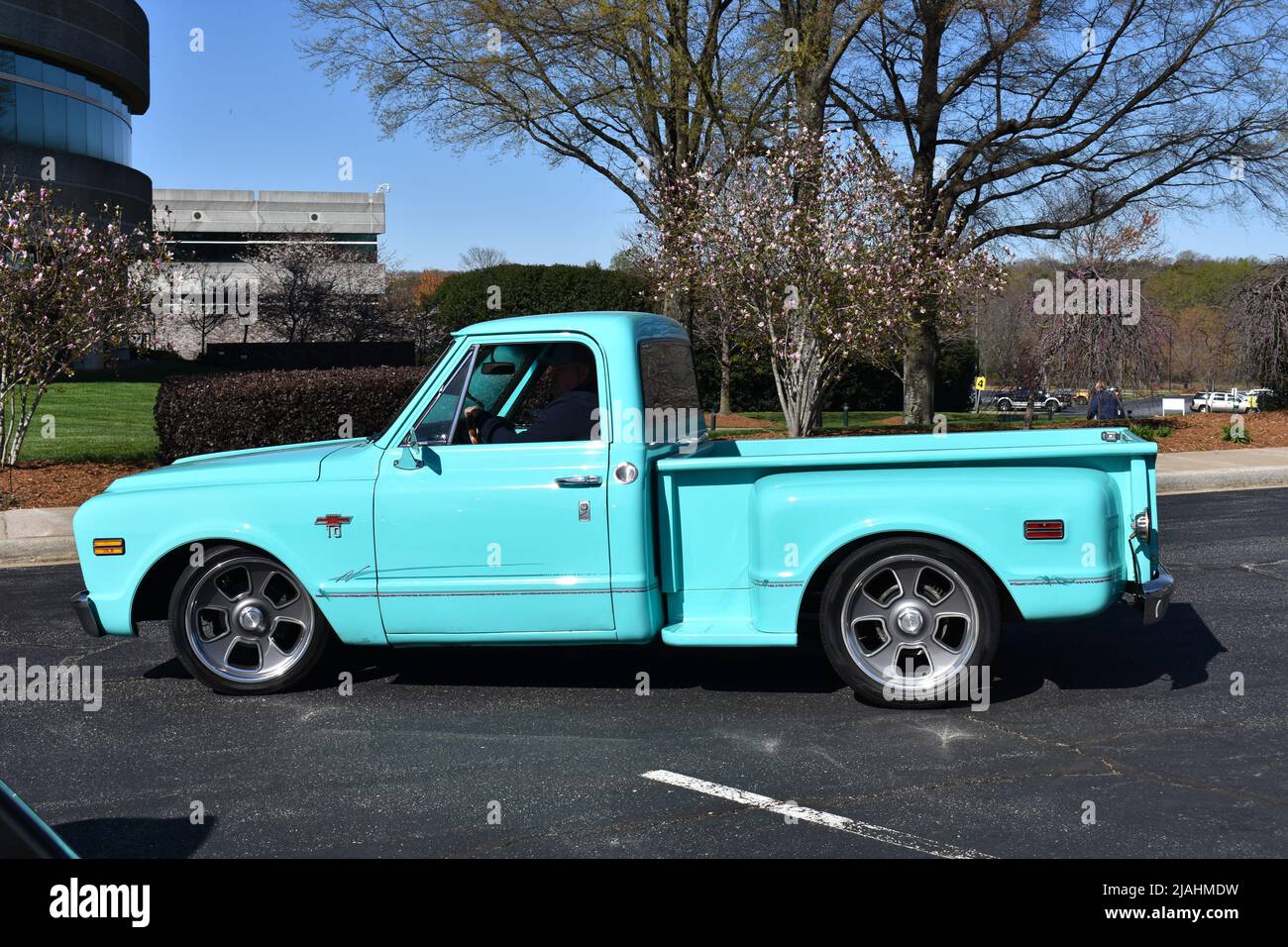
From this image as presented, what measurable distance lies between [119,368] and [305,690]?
3648cm

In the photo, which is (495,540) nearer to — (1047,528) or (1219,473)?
(1047,528)

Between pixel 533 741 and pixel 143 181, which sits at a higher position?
pixel 143 181

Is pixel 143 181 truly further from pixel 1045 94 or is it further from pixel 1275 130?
pixel 1275 130

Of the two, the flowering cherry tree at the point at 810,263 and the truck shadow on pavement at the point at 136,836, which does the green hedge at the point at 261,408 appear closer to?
the flowering cherry tree at the point at 810,263

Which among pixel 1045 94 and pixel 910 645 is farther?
pixel 1045 94

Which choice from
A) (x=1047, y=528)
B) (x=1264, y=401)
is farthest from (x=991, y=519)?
(x=1264, y=401)

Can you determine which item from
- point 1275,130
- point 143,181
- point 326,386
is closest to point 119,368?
point 143,181

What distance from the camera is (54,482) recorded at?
1534 cm

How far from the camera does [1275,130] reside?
27.5m

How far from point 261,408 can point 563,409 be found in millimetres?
10332

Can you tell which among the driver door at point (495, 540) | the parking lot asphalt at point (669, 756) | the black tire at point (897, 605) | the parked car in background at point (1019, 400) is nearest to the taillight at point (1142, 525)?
the black tire at point (897, 605)

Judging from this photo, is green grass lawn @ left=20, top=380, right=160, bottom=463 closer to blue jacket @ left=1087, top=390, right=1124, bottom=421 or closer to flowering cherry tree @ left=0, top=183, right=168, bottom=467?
flowering cherry tree @ left=0, top=183, right=168, bottom=467
